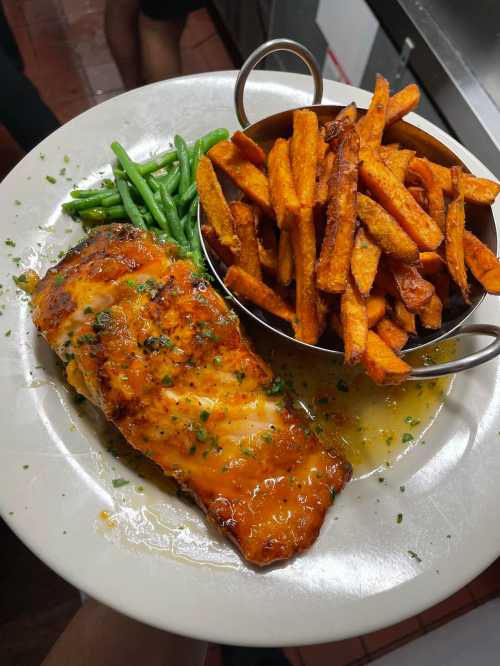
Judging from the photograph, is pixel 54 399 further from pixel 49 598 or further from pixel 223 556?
pixel 49 598

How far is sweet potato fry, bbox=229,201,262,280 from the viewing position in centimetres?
234

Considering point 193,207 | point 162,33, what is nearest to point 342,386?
point 193,207

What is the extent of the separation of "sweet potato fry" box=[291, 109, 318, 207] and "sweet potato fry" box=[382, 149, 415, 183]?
1.07ft

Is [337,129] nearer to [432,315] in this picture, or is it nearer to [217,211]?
[217,211]

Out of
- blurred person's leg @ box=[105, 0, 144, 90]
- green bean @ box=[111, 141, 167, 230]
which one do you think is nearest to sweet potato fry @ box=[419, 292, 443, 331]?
green bean @ box=[111, 141, 167, 230]

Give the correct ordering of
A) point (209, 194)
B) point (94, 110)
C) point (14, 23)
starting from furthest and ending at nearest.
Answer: point (14, 23) < point (94, 110) < point (209, 194)

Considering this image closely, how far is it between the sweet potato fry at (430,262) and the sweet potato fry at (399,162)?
352mm

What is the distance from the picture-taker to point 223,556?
2.22 meters

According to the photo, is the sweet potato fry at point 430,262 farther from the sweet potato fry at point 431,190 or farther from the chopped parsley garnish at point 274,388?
the chopped parsley garnish at point 274,388

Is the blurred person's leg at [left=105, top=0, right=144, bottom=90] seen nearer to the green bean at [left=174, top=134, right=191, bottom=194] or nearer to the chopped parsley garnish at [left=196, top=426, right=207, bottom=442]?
the green bean at [left=174, top=134, right=191, bottom=194]

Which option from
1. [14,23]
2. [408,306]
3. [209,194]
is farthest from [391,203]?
[14,23]

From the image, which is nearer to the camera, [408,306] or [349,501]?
[408,306]

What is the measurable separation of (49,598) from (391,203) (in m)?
2.92

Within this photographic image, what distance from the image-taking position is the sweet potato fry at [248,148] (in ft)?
7.63
